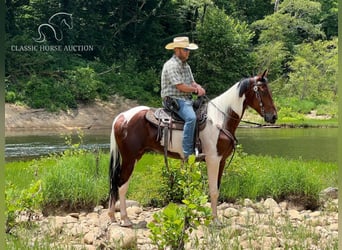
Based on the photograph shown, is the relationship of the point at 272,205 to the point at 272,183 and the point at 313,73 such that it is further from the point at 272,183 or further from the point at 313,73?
the point at 313,73

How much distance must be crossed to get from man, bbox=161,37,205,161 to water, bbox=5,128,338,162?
336cm

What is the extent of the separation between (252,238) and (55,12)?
362 inches

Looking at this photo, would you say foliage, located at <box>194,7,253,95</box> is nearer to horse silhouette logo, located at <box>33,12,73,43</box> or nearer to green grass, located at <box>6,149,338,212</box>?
horse silhouette logo, located at <box>33,12,73,43</box>

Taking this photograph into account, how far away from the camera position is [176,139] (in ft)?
13.8

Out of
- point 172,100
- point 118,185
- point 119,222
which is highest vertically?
point 172,100

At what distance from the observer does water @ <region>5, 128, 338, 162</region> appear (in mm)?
7961

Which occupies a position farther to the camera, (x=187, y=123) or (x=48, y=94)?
(x=48, y=94)

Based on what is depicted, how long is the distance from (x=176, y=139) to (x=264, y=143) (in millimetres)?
5093

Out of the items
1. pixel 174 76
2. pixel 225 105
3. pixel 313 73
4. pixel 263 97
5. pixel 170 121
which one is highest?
pixel 174 76

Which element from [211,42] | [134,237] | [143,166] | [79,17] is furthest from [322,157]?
[79,17]

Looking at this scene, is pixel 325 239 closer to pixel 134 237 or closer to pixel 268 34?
pixel 134 237

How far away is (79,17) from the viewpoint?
36.9 ft

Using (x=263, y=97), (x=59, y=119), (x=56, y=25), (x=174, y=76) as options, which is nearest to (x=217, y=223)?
(x=263, y=97)

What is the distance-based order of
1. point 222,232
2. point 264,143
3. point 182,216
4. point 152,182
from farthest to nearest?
point 264,143 < point 152,182 < point 222,232 < point 182,216
